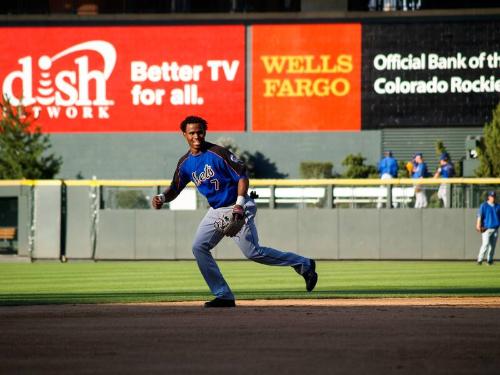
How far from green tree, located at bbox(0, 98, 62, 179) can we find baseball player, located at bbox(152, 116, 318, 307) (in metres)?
24.9

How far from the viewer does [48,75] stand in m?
39.1

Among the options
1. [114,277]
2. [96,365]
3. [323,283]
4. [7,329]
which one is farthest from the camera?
[114,277]

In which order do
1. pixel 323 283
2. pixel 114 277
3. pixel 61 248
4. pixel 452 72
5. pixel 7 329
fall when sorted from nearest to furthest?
pixel 7 329 < pixel 323 283 < pixel 114 277 < pixel 61 248 < pixel 452 72

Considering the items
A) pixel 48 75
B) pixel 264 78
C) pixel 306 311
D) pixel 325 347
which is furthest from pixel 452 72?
pixel 325 347

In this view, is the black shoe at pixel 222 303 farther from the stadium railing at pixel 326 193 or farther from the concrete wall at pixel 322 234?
the stadium railing at pixel 326 193

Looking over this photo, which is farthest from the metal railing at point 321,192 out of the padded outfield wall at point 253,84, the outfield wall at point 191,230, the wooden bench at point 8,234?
the padded outfield wall at point 253,84

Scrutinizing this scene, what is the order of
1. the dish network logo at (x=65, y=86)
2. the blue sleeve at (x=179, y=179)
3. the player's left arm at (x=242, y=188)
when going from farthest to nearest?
the dish network logo at (x=65, y=86) < the blue sleeve at (x=179, y=179) < the player's left arm at (x=242, y=188)

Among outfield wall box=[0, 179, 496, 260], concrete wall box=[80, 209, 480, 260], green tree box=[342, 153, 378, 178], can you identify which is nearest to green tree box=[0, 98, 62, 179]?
outfield wall box=[0, 179, 496, 260]

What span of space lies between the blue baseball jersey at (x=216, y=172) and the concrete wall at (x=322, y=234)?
16.7 metres

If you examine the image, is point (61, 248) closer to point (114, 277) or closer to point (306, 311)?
point (114, 277)

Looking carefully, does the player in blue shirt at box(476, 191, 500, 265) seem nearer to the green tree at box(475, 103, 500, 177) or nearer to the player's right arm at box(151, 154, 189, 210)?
the green tree at box(475, 103, 500, 177)

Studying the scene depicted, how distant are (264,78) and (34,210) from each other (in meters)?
11.7

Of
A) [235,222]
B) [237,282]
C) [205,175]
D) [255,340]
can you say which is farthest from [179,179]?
[237,282]

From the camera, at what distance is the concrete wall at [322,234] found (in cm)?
2827
